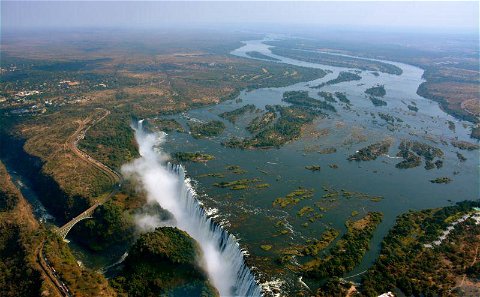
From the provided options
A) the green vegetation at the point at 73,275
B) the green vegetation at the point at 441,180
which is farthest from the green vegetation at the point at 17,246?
→ the green vegetation at the point at 441,180

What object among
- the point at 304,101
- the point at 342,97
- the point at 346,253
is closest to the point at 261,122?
the point at 304,101

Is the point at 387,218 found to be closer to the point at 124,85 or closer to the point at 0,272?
the point at 0,272

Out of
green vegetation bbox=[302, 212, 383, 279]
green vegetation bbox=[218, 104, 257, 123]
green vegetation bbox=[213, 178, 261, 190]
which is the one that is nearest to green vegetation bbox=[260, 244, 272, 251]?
green vegetation bbox=[302, 212, 383, 279]

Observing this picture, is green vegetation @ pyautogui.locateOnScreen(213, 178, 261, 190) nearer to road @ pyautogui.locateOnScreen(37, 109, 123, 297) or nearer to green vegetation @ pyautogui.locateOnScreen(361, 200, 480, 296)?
road @ pyautogui.locateOnScreen(37, 109, 123, 297)

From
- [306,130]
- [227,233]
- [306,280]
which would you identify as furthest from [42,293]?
[306,130]

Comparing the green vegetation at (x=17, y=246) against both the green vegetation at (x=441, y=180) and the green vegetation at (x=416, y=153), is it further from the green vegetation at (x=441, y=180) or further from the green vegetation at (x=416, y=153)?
the green vegetation at (x=441, y=180)

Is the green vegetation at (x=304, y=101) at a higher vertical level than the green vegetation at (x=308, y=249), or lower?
higher
